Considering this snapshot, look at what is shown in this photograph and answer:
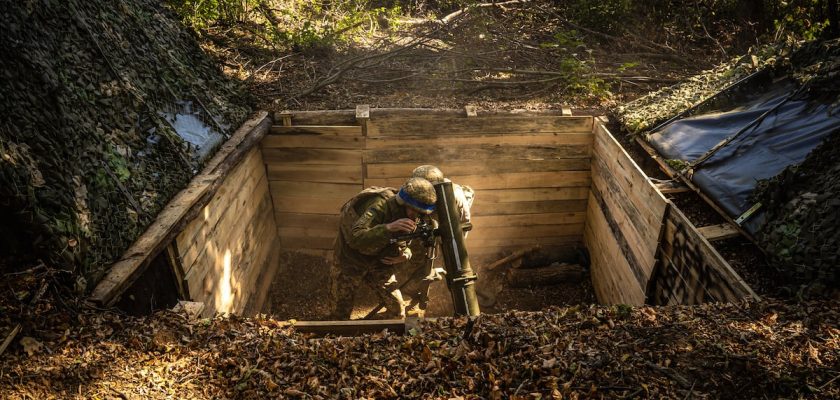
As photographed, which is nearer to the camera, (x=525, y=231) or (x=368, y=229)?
(x=368, y=229)

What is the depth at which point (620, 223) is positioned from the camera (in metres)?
5.84

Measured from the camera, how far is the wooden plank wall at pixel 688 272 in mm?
3727

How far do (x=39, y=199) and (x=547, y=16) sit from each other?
8.94 m

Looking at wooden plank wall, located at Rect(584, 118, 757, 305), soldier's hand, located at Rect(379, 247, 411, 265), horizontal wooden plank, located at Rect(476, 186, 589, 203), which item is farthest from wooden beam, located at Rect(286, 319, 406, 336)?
horizontal wooden plank, located at Rect(476, 186, 589, 203)

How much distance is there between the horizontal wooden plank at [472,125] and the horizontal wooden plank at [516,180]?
67cm

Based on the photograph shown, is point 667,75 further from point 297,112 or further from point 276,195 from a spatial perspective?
point 276,195

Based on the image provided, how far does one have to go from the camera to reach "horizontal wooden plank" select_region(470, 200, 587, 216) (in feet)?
23.7

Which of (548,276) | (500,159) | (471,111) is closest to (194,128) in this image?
(471,111)

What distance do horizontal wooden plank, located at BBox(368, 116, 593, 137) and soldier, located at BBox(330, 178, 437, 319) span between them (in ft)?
5.12

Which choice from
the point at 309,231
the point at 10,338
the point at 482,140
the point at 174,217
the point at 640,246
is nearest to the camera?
the point at 10,338

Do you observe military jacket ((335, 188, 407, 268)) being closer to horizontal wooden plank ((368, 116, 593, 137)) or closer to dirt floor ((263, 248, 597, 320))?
dirt floor ((263, 248, 597, 320))

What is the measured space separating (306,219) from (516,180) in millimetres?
3246

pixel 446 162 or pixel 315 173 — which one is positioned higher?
pixel 315 173

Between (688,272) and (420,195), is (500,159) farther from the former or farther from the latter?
(688,272)
